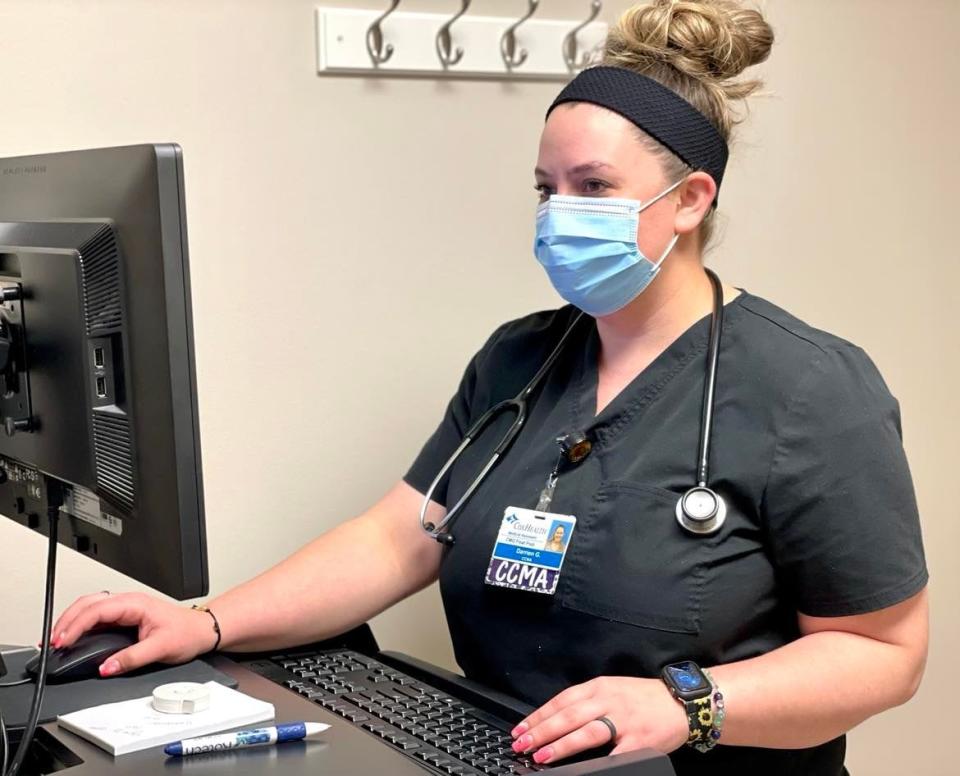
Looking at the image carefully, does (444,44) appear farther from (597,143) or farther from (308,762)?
(308,762)

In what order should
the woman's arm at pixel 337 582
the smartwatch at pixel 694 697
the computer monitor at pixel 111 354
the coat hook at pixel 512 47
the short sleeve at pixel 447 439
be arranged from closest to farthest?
the computer monitor at pixel 111 354 < the smartwatch at pixel 694 697 < the woman's arm at pixel 337 582 < the short sleeve at pixel 447 439 < the coat hook at pixel 512 47

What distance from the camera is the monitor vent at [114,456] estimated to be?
1.00 metres

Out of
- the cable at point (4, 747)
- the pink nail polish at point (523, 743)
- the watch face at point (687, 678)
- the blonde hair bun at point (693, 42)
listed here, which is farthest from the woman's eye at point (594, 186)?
the cable at point (4, 747)

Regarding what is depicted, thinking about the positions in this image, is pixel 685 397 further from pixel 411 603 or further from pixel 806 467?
pixel 411 603

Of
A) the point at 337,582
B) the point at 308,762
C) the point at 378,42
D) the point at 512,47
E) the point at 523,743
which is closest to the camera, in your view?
the point at 308,762

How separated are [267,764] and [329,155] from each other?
1.16 metres

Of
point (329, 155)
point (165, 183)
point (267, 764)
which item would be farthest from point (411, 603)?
point (165, 183)

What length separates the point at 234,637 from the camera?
1.37 meters

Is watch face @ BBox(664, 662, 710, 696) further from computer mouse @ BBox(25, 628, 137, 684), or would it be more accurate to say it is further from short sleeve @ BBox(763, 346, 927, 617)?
computer mouse @ BBox(25, 628, 137, 684)

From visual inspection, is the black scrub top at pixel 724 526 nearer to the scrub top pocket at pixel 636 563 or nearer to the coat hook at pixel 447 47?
the scrub top pocket at pixel 636 563

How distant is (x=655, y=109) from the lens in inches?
56.7

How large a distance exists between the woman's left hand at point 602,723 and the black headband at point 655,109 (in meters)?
0.62

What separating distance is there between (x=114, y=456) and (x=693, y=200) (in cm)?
78

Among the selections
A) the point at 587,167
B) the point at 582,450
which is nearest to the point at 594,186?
the point at 587,167
